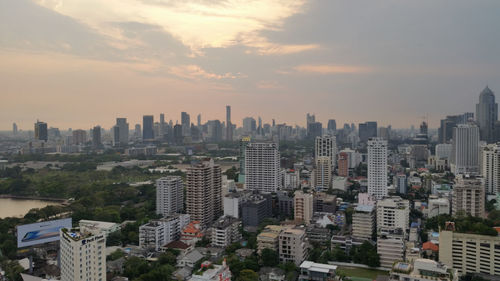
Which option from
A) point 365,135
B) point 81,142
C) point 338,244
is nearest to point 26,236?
point 338,244

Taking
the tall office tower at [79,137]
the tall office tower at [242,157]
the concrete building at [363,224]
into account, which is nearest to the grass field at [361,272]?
the concrete building at [363,224]

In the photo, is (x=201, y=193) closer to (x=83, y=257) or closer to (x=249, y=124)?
(x=83, y=257)

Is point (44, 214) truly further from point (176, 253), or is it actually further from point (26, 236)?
point (176, 253)

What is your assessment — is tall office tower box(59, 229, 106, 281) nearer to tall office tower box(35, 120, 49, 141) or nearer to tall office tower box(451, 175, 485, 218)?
tall office tower box(451, 175, 485, 218)

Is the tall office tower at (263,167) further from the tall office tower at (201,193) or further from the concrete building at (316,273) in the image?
the concrete building at (316,273)

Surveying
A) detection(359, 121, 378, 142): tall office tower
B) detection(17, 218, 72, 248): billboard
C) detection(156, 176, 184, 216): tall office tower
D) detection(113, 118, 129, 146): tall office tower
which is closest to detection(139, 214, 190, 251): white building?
detection(17, 218, 72, 248): billboard

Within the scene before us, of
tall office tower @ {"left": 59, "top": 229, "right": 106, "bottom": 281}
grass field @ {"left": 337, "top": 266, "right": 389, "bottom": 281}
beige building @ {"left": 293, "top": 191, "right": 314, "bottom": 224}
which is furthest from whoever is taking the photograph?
beige building @ {"left": 293, "top": 191, "right": 314, "bottom": 224}
